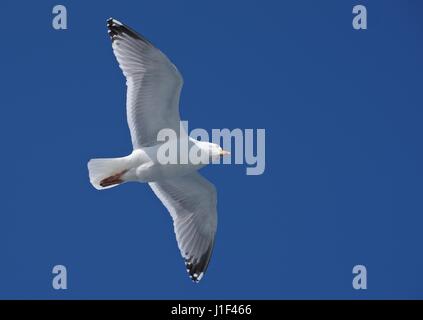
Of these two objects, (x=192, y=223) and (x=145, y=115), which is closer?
(x=145, y=115)

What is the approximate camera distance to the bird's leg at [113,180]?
9484mm

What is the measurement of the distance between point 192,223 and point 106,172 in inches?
41.2

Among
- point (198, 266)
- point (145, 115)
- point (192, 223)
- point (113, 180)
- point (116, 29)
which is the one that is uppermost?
point (116, 29)

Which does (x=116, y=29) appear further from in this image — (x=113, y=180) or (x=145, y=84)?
(x=113, y=180)

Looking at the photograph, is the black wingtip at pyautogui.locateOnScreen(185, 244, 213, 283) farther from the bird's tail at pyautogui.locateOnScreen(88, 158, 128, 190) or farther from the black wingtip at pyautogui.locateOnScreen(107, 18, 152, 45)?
the black wingtip at pyautogui.locateOnScreen(107, 18, 152, 45)

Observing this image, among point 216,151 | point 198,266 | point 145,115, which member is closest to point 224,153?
point 216,151

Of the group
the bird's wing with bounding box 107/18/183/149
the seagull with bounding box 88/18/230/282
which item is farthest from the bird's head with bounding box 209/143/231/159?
the bird's wing with bounding box 107/18/183/149

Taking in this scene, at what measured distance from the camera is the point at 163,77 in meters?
9.37

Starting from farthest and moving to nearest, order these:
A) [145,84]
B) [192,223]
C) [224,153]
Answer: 1. [192,223]
2. [224,153]
3. [145,84]

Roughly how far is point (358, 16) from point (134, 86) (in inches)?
88.0

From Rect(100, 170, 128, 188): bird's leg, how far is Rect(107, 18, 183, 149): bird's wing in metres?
0.29

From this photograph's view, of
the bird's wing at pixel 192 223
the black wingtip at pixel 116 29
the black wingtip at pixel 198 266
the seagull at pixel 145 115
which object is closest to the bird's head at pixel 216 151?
the seagull at pixel 145 115

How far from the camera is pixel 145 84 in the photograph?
9.45m

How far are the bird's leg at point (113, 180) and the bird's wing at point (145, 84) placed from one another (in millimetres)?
291
